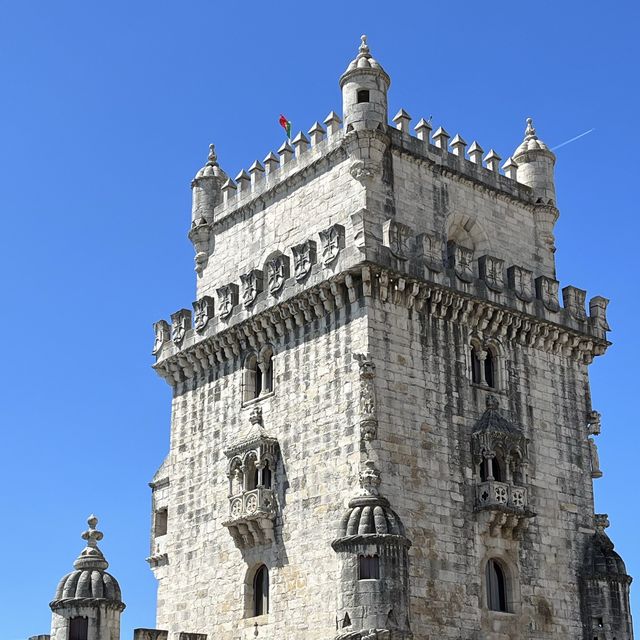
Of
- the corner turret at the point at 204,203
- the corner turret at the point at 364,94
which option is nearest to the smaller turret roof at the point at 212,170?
the corner turret at the point at 204,203

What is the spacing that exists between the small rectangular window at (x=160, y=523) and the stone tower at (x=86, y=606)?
299 inches

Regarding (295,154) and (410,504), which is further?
(295,154)

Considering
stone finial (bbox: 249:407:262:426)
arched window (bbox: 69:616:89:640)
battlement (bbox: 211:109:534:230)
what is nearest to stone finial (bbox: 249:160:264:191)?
battlement (bbox: 211:109:534:230)

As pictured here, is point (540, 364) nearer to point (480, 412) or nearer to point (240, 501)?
point (480, 412)

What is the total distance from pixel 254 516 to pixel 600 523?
11830mm

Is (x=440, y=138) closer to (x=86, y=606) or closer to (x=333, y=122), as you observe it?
(x=333, y=122)

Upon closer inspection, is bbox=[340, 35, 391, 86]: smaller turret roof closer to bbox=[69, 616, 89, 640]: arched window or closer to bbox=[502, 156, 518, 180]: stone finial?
bbox=[502, 156, 518, 180]: stone finial

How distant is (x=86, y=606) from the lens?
37812mm

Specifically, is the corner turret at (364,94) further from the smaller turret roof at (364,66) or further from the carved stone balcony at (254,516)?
the carved stone balcony at (254,516)

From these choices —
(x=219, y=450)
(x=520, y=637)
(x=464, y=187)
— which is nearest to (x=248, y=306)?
(x=219, y=450)

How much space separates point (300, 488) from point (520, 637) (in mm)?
8043

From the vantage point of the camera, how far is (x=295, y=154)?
143ft

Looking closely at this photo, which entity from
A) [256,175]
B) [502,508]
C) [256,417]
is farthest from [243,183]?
[502,508]

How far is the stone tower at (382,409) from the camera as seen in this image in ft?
122
